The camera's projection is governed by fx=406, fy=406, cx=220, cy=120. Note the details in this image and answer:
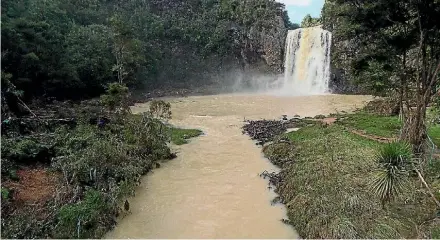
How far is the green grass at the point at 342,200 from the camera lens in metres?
8.24

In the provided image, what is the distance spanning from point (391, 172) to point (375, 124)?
36.3ft

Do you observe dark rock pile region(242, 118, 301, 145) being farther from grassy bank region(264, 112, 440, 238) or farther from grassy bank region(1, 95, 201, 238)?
grassy bank region(1, 95, 201, 238)

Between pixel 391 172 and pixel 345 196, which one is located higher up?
pixel 391 172

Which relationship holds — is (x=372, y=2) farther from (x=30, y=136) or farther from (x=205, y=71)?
(x=205, y=71)

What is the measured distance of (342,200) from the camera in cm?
929

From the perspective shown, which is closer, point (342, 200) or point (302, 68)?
point (342, 200)

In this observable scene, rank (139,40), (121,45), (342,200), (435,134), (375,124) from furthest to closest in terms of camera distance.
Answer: (139,40) < (121,45) < (375,124) < (435,134) < (342,200)

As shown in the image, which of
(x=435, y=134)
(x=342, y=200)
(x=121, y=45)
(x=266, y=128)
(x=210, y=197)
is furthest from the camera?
(x=121, y=45)

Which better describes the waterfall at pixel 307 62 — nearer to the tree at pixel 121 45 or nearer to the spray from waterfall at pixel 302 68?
the spray from waterfall at pixel 302 68

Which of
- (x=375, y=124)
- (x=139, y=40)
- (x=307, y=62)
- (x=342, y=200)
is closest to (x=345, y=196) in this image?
(x=342, y=200)

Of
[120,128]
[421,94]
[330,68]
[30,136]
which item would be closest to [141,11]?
[330,68]

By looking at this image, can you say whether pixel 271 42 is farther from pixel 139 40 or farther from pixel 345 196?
pixel 345 196

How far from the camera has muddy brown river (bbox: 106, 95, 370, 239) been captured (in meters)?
9.62

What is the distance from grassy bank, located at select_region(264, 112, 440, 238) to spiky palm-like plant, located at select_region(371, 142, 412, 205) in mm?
287
